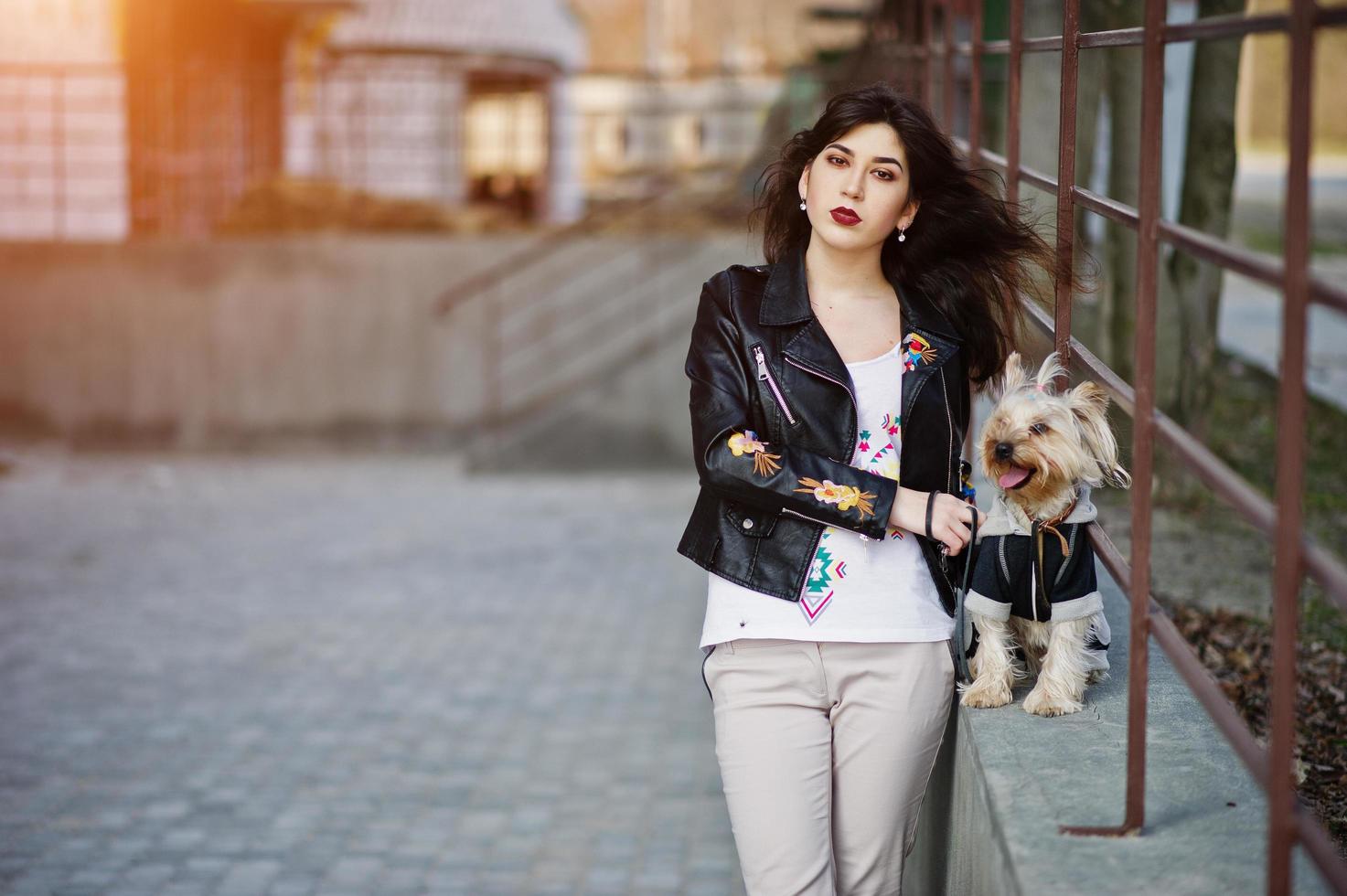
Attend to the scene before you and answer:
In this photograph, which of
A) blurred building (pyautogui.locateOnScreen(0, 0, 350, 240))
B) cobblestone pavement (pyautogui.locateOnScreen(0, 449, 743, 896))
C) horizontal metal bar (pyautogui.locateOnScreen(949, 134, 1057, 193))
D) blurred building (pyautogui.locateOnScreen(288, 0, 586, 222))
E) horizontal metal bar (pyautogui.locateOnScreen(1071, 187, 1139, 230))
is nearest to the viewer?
horizontal metal bar (pyautogui.locateOnScreen(1071, 187, 1139, 230))

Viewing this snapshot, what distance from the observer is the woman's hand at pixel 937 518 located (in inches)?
111

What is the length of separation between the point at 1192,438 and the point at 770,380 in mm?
781

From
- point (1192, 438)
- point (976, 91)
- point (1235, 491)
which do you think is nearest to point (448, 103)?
point (976, 91)

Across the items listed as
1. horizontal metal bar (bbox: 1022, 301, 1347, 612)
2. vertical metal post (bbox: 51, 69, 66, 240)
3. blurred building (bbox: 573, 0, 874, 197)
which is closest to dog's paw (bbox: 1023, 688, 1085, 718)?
horizontal metal bar (bbox: 1022, 301, 1347, 612)

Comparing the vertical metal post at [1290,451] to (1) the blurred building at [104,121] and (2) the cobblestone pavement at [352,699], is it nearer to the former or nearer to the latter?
(2) the cobblestone pavement at [352,699]

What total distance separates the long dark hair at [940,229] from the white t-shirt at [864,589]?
245mm

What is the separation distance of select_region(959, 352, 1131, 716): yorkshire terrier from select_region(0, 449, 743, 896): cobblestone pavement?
201 cm

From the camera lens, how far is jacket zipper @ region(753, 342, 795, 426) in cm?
292

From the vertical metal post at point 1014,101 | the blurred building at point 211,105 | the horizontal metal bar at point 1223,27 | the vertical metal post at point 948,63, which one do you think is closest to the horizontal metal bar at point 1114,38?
the horizontal metal bar at point 1223,27

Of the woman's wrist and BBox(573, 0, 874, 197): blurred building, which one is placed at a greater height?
BBox(573, 0, 874, 197): blurred building

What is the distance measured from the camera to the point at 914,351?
298 cm

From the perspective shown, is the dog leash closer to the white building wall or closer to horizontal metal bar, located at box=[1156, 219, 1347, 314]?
horizontal metal bar, located at box=[1156, 219, 1347, 314]

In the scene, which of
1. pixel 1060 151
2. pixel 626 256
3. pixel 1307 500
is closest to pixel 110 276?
pixel 626 256

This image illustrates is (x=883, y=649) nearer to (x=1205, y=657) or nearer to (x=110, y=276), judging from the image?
(x=1205, y=657)
